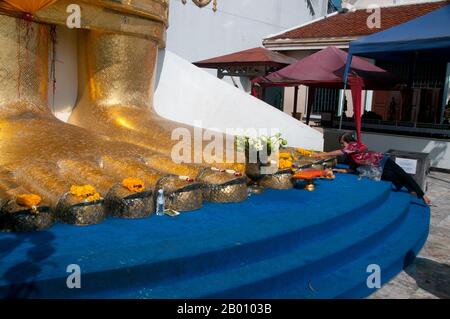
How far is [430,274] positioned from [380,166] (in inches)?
83.3

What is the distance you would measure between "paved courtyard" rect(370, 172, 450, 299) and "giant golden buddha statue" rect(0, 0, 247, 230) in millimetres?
1419

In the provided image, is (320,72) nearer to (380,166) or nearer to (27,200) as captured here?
(380,166)

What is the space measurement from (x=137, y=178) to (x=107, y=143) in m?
0.59

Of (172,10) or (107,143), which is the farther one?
(172,10)

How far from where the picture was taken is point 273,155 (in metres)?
4.57

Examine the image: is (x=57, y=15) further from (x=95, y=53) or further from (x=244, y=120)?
(x=244, y=120)

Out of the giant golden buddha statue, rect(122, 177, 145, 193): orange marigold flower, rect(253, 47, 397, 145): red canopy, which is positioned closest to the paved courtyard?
the giant golden buddha statue

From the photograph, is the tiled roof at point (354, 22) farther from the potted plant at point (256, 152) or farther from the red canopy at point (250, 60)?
the potted plant at point (256, 152)

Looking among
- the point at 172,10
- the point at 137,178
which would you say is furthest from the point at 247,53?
the point at 137,178

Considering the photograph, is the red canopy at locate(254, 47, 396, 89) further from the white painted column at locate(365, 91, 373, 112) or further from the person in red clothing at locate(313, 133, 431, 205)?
the white painted column at locate(365, 91, 373, 112)

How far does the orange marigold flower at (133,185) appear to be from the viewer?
124 inches

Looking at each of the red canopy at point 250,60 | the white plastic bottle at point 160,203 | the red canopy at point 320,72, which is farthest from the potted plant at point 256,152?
the red canopy at point 250,60
